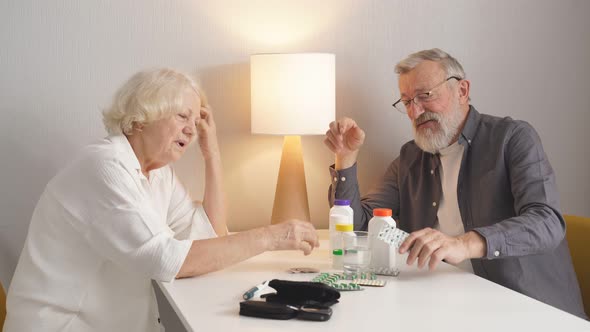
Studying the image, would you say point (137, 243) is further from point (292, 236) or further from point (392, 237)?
point (392, 237)

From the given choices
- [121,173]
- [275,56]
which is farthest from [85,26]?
[121,173]

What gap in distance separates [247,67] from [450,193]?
2.75 feet

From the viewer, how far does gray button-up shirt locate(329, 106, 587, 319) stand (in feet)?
6.64

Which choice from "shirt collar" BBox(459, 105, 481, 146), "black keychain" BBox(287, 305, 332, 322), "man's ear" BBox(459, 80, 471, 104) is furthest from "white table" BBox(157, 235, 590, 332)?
"man's ear" BBox(459, 80, 471, 104)

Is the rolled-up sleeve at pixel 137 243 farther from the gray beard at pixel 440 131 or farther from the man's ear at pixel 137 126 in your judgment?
Result: the gray beard at pixel 440 131

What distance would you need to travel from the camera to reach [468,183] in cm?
234

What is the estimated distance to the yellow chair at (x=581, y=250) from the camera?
2.29 metres

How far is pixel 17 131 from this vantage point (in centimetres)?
241

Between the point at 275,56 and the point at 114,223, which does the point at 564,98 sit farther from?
the point at 114,223

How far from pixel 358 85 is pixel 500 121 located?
0.60 metres

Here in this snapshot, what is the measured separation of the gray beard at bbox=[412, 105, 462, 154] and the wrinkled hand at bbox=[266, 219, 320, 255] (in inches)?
27.1

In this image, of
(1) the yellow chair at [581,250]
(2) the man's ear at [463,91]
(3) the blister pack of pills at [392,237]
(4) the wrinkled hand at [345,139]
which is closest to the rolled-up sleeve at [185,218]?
(4) the wrinkled hand at [345,139]

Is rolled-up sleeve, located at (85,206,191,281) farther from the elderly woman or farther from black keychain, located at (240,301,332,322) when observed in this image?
black keychain, located at (240,301,332,322)

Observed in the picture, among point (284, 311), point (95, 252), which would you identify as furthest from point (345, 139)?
point (284, 311)
